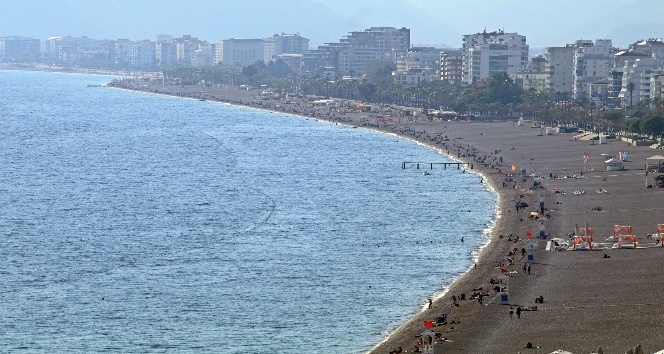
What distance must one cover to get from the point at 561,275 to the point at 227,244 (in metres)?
12.8

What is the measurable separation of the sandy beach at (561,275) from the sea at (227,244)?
1.25m

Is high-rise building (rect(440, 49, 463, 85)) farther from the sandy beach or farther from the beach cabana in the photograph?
the beach cabana

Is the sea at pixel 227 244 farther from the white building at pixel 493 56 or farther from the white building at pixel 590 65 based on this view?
the white building at pixel 493 56

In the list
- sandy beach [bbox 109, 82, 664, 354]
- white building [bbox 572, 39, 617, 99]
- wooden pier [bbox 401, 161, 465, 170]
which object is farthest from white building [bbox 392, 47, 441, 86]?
sandy beach [bbox 109, 82, 664, 354]

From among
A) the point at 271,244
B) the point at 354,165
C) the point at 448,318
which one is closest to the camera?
the point at 448,318

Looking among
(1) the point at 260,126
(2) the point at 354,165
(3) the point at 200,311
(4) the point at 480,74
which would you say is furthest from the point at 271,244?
(4) the point at 480,74

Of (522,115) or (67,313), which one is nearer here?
(67,313)

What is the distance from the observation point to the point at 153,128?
119688 millimetres

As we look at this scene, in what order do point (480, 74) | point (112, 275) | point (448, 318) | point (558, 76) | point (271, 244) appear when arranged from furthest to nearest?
1. point (480, 74)
2. point (558, 76)
3. point (271, 244)
4. point (112, 275)
5. point (448, 318)

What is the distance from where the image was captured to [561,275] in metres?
42.4

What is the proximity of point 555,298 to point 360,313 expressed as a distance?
5.37m

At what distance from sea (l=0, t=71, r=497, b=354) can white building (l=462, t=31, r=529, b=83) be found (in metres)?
65.0

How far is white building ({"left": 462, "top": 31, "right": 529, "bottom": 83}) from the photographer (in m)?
160

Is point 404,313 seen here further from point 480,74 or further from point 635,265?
point 480,74
